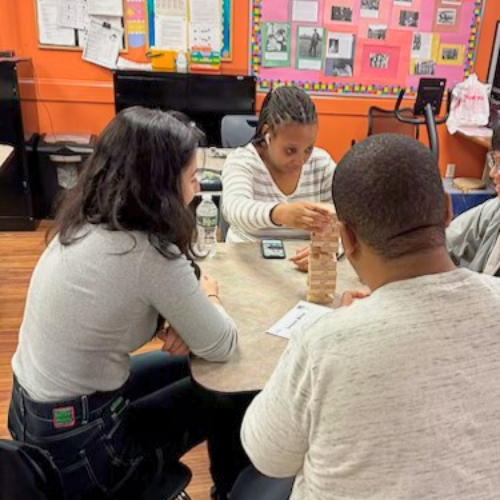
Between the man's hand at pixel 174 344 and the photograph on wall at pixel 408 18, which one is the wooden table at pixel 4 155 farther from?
the photograph on wall at pixel 408 18

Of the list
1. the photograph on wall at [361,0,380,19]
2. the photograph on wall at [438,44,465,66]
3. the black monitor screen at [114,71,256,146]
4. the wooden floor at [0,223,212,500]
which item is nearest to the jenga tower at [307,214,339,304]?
the wooden floor at [0,223,212,500]

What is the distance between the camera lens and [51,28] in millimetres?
3914

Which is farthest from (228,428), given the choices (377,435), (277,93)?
(277,93)

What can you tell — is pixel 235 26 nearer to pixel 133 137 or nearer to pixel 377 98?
pixel 377 98

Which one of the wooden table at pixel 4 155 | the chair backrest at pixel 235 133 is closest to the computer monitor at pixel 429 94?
the chair backrest at pixel 235 133

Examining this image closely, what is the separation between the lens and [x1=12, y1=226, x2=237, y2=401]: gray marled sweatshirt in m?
1.12

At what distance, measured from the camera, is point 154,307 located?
1179 millimetres

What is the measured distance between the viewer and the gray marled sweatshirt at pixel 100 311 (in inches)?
A: 44.1

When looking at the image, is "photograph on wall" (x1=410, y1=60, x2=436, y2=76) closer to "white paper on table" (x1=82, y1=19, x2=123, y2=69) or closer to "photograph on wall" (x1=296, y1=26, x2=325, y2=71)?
"photograph on wall" (x1=296, y1=26, x2=325, y2=71)

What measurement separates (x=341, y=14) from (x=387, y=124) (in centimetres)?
88

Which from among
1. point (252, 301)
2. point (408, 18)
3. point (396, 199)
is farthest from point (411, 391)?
point (408, 18)

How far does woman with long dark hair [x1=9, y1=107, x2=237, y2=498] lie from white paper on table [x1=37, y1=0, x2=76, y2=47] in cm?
313

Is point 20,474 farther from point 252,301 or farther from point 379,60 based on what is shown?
point 379,60

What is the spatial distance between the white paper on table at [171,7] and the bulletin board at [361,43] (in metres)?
0.50
